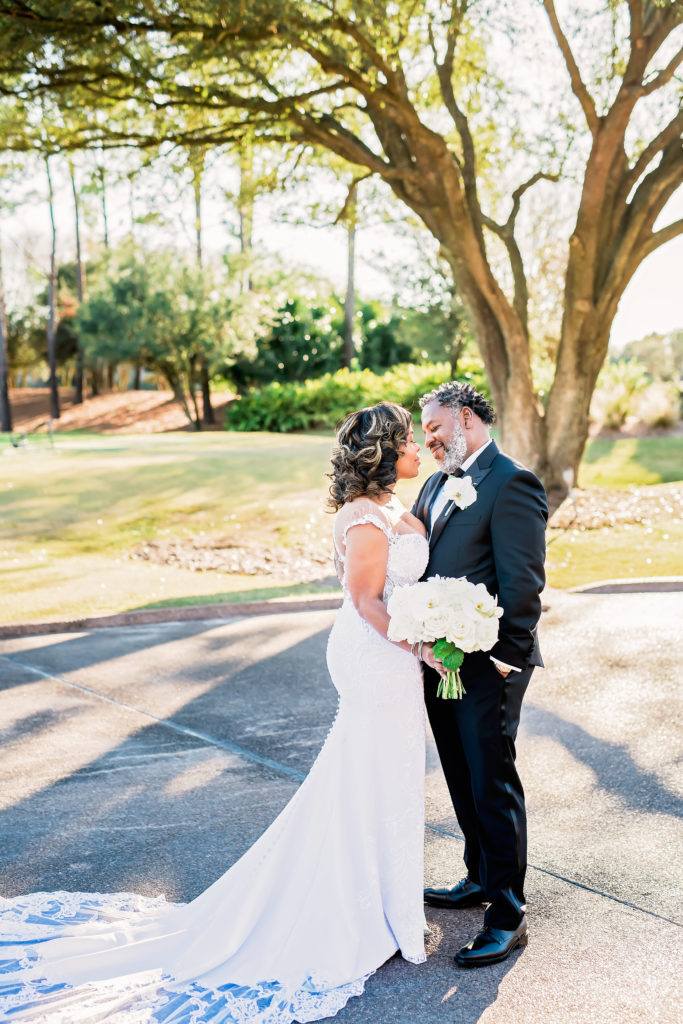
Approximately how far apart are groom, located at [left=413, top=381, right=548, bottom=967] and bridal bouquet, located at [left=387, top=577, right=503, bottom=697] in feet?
0.39

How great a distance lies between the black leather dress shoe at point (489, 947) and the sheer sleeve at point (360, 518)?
1.57 metres

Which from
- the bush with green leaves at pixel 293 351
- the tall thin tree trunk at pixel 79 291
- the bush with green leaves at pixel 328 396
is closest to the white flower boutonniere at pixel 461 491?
the bush with green leaves at pixel 328 396

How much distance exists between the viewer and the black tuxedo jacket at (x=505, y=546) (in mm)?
3623

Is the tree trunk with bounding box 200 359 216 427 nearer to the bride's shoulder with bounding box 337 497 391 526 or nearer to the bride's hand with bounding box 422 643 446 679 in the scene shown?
the bride's shoulder with bounding box 337 497 391 526

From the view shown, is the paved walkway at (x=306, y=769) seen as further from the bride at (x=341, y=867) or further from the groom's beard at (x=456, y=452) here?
the groom's beard at (x=456, y=452)

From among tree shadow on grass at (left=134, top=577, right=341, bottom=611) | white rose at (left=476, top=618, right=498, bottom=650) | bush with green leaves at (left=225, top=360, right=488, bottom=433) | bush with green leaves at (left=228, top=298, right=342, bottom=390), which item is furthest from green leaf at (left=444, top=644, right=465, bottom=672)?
bush with green leaves at (left=228, top=298, right=342, bottom=390)

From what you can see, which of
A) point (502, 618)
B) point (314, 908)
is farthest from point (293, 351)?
point (314, 908)

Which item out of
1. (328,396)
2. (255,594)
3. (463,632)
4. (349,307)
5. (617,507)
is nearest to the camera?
(463,632)

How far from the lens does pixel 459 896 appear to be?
4.14m

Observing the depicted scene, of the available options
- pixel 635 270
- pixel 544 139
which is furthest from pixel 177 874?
pixel 544 139

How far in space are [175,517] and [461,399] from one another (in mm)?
12987

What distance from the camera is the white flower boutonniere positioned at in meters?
3.68

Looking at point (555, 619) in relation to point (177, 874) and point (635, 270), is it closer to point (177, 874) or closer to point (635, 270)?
point (177, 874)

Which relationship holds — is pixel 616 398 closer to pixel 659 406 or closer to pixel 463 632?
pixel 659 406
